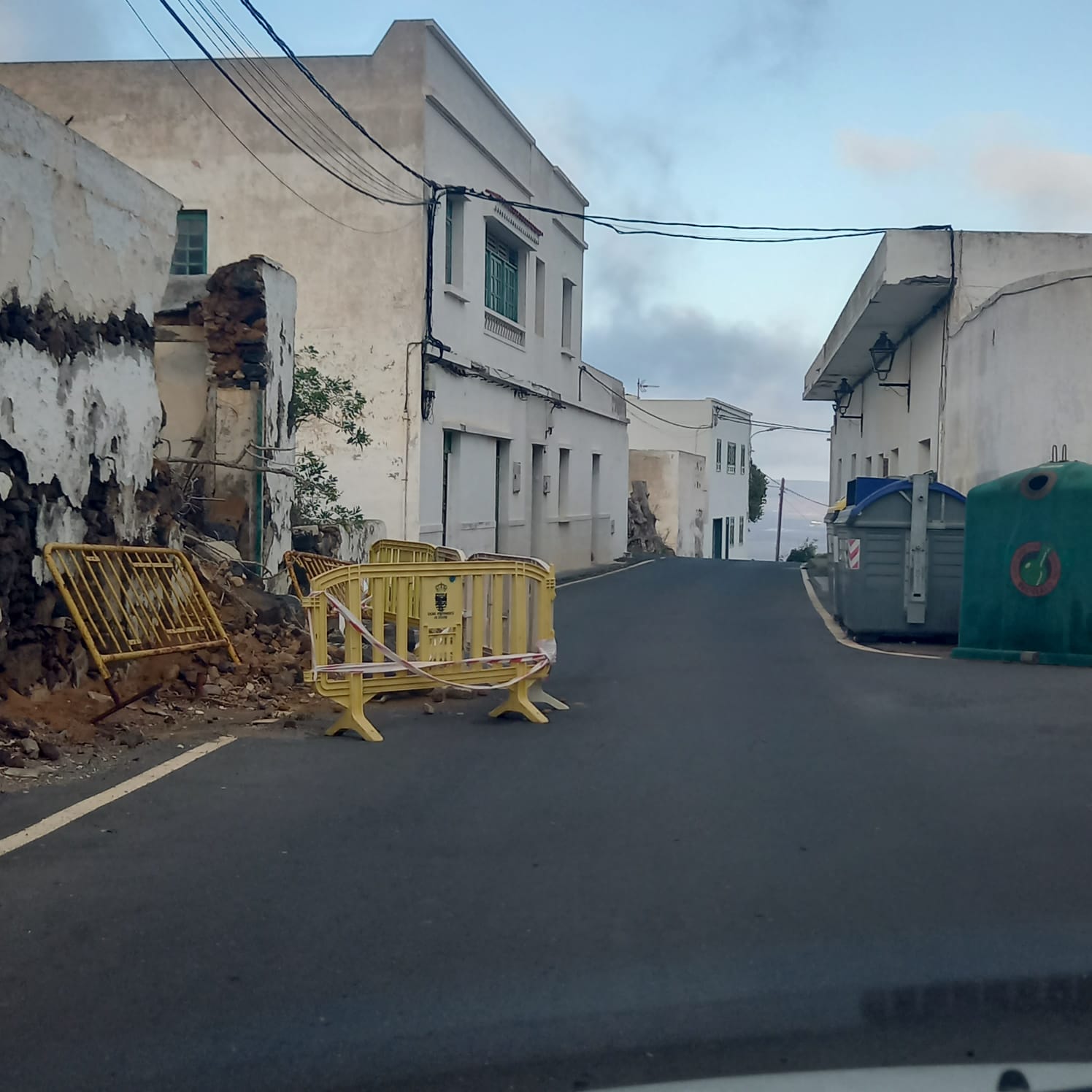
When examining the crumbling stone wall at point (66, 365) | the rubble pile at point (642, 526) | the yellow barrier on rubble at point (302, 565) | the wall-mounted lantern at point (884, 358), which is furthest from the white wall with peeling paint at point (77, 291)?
the rubble pile at point (642, 526)

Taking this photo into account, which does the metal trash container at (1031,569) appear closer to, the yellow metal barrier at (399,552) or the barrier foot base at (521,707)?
the yellow metal barrier at (399,552)

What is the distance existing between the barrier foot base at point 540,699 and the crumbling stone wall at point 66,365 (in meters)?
3.24

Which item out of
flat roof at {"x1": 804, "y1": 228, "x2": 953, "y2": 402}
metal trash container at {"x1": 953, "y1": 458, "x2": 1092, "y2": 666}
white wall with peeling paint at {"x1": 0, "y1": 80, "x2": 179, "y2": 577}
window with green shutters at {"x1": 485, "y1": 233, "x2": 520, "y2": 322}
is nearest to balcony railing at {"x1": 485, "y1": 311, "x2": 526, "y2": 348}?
window with green shutters at {"x1": 485, "y1": 233, "x2": 520, "y2": 322}

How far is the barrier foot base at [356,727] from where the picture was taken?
7934 mm

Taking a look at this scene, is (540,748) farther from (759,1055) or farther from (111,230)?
(111,230)

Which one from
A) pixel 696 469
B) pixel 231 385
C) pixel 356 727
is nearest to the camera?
pixel 356 727

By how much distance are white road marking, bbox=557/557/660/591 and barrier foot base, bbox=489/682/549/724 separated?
13.4 meters

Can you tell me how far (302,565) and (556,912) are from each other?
898cm

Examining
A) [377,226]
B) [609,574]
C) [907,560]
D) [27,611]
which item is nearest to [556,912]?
[27,611]

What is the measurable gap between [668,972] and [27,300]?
6.61 metres

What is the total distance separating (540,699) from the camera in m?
9.27

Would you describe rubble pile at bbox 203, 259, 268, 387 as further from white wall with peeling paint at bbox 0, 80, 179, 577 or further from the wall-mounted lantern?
the wall-mounted lantern

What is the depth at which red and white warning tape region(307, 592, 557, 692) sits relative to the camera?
26.2 ft

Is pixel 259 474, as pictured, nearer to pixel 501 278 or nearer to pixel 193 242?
pixel 193 242
